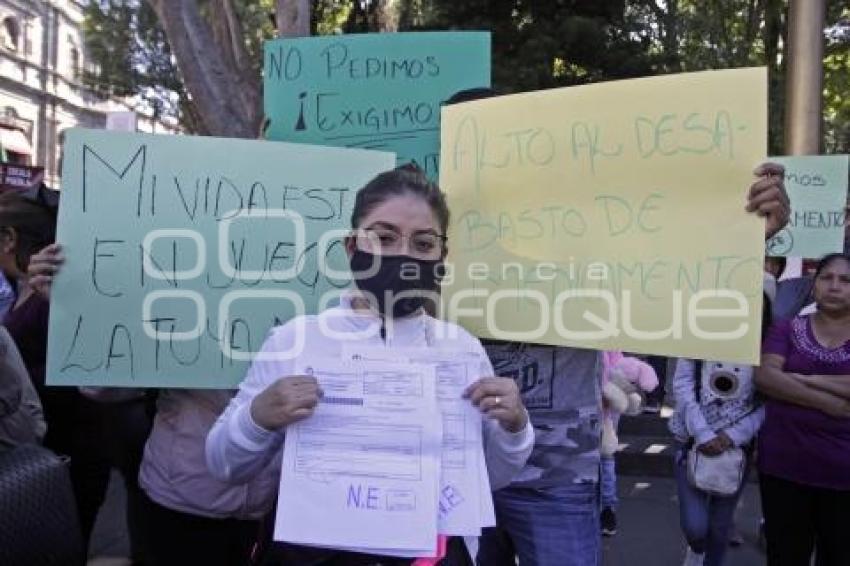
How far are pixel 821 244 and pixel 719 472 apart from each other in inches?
73.3

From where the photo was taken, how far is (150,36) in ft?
68.8

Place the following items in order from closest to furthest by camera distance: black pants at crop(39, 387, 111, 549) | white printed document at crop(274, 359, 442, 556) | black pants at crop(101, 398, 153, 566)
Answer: white printed document at crop(274, 359, 442, 556) < black pants at crop(101, 398, 153, 566) < black pants at crop(39, 387, 111, 549)

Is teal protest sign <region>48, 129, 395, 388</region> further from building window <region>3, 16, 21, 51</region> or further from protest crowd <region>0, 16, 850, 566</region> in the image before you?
building window <region>3, 16, 21, 51</region>

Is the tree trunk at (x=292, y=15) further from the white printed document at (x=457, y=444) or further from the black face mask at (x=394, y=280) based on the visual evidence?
the white printed document at (x=457, y=444)

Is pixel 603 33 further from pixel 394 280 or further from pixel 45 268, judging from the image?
pixel 394 280

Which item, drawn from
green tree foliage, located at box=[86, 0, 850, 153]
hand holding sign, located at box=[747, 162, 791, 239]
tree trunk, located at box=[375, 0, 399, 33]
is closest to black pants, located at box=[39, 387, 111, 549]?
hand holding sign, located at box=[747, 162, 791, 239]

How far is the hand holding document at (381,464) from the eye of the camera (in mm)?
1625

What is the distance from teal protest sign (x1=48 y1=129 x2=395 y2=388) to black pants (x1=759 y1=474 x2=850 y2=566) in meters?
2.29

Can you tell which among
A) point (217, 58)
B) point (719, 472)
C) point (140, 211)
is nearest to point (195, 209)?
point (140, 211)

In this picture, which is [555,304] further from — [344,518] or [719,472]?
[719,472]

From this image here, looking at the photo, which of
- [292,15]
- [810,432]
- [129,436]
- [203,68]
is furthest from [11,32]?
[810,432]

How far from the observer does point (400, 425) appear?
5.44ft

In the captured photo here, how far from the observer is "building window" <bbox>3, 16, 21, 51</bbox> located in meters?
33.2

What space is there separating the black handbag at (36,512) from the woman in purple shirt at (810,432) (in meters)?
2.83
